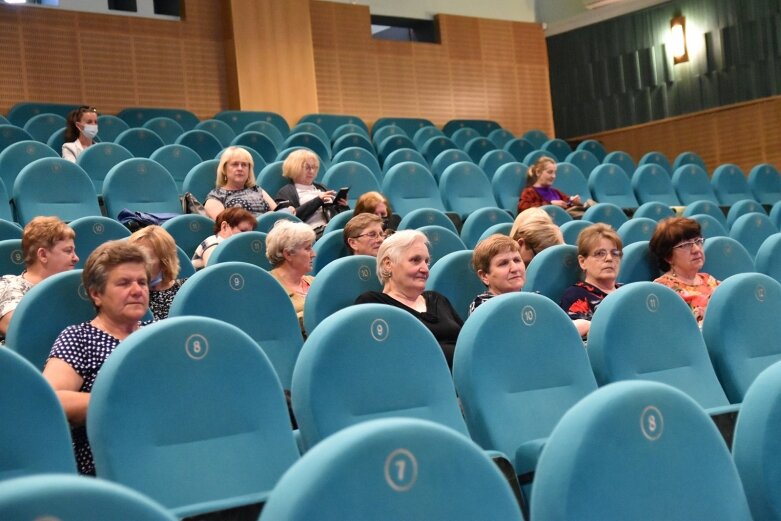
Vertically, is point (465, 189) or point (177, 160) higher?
point (177, 160)

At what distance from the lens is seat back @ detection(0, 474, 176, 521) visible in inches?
28.4

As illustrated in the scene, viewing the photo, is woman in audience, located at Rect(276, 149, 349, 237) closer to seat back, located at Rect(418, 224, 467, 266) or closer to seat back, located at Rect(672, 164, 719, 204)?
seat back, located at Rect(418, 224, 467, 266)

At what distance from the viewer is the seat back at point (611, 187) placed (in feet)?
18.0

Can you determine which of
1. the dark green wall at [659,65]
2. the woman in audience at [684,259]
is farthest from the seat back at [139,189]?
the dark green wall at [659,65]

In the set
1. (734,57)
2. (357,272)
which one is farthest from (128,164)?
A: (734,57)

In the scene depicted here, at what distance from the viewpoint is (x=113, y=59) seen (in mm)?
6496

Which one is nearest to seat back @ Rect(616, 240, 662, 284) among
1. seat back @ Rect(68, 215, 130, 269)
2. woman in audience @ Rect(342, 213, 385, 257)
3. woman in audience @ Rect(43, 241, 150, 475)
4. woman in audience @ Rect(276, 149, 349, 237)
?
woman in audience @ Rect(342, 213, 385, 257)

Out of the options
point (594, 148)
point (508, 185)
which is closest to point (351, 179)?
point (508, 185)

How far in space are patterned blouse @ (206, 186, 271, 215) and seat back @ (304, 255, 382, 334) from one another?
1.49m

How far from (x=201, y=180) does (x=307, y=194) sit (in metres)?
0.44

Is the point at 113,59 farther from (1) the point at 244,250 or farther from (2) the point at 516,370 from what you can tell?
(2) the point at 516,370

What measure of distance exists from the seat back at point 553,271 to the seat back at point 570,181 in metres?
2.53

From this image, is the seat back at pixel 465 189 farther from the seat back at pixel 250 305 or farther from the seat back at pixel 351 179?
the seat back at pixel 250 305

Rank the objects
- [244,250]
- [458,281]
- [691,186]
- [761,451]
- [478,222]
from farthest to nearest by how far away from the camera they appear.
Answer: [691,186] → [478,222] → [244,250] → [458,281] → [761,451]
